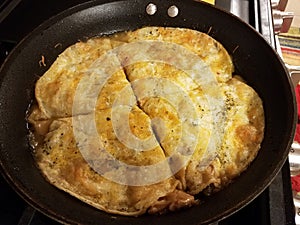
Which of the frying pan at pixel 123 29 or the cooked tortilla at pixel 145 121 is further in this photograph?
the cooked tortilla at pixel 145 121

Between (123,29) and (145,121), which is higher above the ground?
(123,29)

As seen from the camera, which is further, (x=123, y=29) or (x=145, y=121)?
(x=123, y=29)

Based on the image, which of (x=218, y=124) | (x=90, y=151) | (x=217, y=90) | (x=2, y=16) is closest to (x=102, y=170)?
(x=90, y=151)

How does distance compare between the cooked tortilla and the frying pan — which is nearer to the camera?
the frying pan
